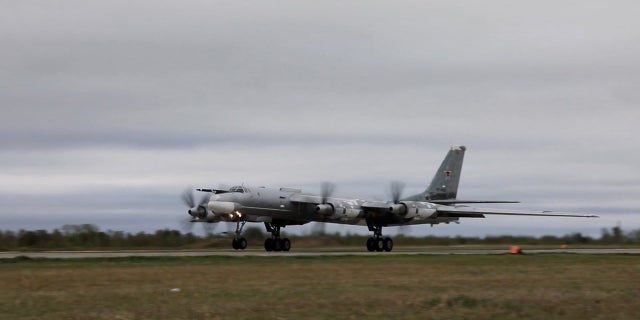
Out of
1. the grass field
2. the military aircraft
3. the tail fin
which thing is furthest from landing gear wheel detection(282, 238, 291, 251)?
the grass field

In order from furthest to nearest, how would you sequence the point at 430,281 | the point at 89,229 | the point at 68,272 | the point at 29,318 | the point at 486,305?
the point at 89,229, the point at 68,272, the point at 430,281, the point at 486,305, the point at 29,318

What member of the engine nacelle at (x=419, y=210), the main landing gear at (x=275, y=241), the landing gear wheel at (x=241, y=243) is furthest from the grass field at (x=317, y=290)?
the engine nacelle at (x=419, y=210)

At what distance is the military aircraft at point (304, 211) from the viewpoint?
1927 inches

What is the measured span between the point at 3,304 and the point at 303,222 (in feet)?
115

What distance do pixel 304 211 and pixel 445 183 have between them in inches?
487

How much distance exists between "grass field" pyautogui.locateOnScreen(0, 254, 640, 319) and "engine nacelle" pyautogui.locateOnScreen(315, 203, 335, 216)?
18.1 meters

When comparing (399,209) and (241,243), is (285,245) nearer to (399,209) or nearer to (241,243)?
(241,243)

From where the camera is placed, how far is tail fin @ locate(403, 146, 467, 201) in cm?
5881

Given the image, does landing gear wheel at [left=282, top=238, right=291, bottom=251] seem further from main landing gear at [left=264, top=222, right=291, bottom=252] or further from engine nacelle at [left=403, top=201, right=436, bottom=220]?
engine nacelle at [left=403, top=201, right=436, bottom=220]

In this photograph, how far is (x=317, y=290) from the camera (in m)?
20.7

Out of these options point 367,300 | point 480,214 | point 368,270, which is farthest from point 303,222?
point 367,300

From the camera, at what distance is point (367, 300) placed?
18484 millimetres

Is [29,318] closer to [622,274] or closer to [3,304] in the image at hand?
[3,304]

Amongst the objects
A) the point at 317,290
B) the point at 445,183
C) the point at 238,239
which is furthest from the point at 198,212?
the point at 317,290
